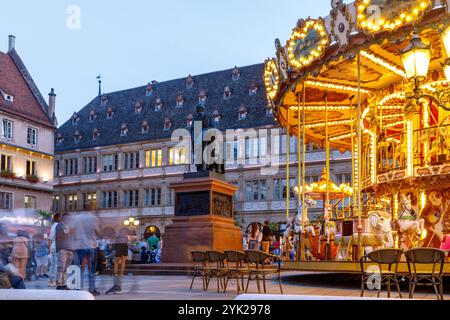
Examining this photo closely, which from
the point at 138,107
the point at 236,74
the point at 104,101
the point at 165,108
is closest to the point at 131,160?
the point at 138,107

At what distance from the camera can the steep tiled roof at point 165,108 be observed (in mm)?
56594

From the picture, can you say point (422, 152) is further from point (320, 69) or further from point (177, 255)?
point (177, 255)

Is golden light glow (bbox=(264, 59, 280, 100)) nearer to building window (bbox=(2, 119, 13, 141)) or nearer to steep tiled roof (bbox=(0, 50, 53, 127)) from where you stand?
building window (bbox=(2, 119, 13, 141))

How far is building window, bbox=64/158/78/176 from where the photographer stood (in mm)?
65312

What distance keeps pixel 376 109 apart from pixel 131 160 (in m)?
44.6

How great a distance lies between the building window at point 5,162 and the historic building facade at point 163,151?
769 cm

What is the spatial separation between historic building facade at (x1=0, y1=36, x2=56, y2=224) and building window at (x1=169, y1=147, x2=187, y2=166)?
1030 cm

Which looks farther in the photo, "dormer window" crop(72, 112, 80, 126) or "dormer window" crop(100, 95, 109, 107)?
"dormer window" crop(100, 95, 109, 107)

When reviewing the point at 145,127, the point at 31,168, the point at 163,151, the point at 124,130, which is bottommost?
the point at 31,168

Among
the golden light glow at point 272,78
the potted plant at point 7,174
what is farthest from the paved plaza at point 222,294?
Answer: the potted plant at point 7,174

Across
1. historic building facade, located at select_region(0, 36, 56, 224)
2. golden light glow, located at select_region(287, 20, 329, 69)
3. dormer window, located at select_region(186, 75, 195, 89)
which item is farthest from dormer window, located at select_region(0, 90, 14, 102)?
golden light glow, located at select_region(287, 20, 329, 69)

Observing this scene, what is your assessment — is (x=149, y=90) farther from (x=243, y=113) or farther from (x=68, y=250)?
(x=68, y=250)

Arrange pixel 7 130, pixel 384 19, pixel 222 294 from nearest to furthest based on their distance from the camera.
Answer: pixel 222 294 < pixel 384 19 < pixel 7 130

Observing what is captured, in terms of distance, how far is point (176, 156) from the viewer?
2311 inches
